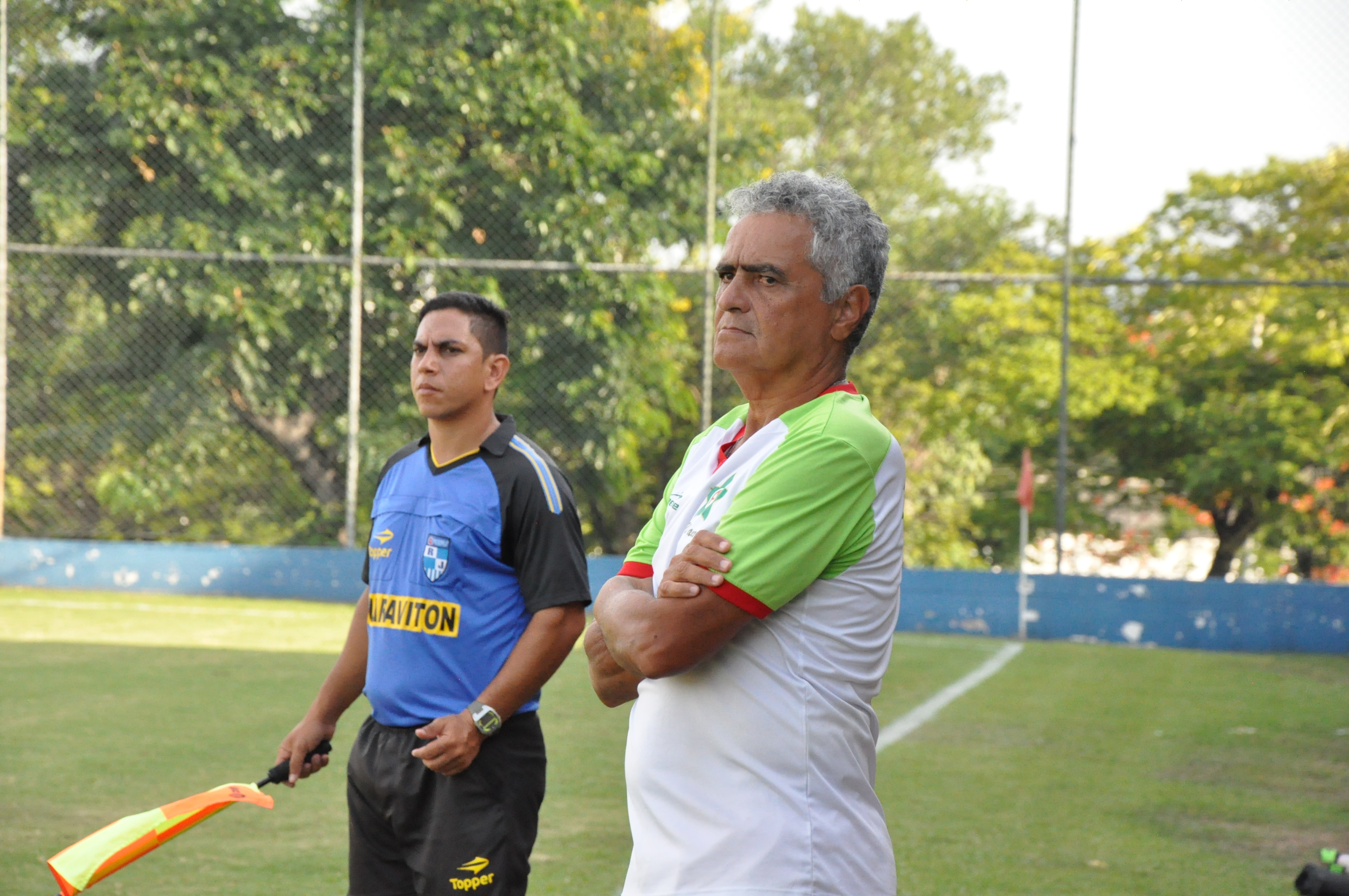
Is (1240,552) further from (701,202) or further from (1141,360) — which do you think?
(701,202)

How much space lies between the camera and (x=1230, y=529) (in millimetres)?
18922

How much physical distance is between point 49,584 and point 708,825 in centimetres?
1534

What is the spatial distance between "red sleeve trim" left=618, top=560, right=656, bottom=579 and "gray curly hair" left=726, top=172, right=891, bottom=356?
19.7 inches

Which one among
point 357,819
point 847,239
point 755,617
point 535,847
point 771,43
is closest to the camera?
point 755,617

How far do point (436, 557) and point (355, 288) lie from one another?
13.4 meters

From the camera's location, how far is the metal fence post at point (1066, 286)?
14.4 metres

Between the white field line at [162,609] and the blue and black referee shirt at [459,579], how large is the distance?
34.5 ft

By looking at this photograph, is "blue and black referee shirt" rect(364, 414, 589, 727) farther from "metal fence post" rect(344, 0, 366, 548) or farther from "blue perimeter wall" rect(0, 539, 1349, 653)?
"metal fence post" rect(344, 0, 366, 548)

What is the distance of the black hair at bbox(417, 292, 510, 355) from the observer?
137 inches

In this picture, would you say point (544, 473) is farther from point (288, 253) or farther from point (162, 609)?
point (288, 253)

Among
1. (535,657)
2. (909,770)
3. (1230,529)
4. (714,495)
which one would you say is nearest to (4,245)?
(909,770)

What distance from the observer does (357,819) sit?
10.3 ft

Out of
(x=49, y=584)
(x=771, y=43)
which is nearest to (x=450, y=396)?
(x=49, y=584)

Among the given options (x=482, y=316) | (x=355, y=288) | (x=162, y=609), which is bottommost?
(x=162, y=609)
